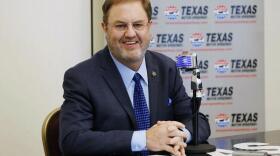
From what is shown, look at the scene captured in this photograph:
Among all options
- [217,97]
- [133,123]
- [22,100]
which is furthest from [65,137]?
[217,97]

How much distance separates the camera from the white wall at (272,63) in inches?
164

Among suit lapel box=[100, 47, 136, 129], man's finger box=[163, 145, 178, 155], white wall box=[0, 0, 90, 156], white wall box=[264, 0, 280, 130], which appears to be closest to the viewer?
man's finger box=[163, 145, 178, 155]

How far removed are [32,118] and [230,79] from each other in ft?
5.61

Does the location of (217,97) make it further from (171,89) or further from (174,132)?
(174,132)

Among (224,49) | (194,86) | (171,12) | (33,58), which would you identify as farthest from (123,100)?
(224,49)

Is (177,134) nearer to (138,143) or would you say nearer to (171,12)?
(138,143)

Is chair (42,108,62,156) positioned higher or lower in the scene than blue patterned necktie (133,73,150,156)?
lower

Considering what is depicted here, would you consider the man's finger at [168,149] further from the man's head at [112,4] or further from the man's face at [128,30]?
the man's head at [112,4]

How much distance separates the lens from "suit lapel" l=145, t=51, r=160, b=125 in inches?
78.5

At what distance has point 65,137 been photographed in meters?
1.78

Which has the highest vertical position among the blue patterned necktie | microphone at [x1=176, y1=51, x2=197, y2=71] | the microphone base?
microphone at [x1=176, y1=51, x2=197, y2=71]

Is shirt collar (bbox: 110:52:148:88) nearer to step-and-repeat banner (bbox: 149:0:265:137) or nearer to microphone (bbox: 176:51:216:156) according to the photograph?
microphone (bbox: 176:51:216:156)

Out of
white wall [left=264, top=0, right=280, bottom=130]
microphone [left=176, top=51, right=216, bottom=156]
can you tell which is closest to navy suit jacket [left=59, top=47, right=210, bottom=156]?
microphone [left=176, top=51, right=216, bottom=156]

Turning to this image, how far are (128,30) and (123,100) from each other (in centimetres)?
30
